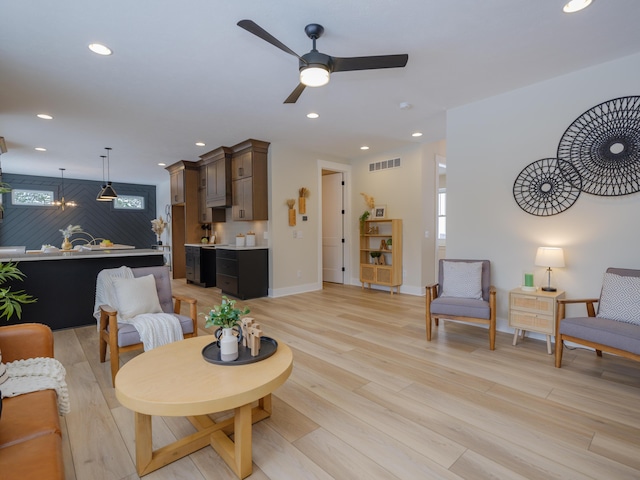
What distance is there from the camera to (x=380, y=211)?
6.22 m

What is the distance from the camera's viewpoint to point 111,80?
321 cm

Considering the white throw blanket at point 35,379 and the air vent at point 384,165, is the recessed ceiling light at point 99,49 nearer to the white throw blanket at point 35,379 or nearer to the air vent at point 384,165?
the white throw blanket at point 35,379

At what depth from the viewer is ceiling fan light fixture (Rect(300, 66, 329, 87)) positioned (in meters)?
2.30

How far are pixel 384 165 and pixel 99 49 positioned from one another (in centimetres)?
467

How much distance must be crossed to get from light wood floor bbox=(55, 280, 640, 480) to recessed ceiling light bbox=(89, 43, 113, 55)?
8.82 ft

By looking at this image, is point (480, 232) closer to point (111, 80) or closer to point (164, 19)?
point (164, 19)

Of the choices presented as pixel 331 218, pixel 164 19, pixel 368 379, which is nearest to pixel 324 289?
pixel 331 218

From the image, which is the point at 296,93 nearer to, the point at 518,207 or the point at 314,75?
the point at 314,75

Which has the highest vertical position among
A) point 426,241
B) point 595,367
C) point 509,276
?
point 426,241

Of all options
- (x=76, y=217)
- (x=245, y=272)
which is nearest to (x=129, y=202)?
(x=76, y=217)

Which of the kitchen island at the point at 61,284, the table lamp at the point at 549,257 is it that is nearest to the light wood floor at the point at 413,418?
the kitchen island at the point at 61,284

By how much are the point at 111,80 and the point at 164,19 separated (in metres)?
1.32

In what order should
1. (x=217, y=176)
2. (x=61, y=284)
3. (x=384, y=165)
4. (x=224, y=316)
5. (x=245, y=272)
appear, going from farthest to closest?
(x=217, y=176)
(x=384, y=165)
(x=245, y=272)
(x=61, y=284)
(x=224, y=316)

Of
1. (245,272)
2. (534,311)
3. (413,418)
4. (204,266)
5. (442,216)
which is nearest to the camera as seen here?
(413,418)
